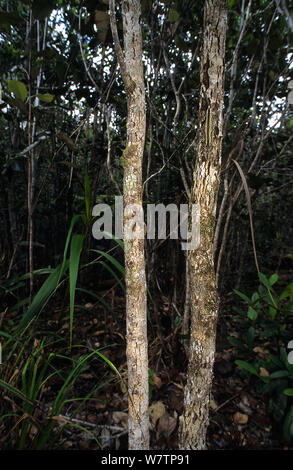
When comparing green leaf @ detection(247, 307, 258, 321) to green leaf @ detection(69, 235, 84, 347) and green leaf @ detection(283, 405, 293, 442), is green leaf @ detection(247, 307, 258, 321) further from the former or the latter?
green leaf @ detection(69, 235, 84, 347)

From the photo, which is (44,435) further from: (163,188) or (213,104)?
(163,188)

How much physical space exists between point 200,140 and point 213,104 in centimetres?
9

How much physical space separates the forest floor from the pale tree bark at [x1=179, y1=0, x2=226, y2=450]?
0.86ft

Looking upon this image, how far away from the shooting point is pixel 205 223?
69 cm

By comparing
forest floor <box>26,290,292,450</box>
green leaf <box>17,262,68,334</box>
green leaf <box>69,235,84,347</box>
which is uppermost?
green leaf <box>69,235,84,347</box>

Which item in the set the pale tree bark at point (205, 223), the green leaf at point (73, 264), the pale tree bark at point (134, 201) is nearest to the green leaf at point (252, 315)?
the pale tree bark at point (205, 223)

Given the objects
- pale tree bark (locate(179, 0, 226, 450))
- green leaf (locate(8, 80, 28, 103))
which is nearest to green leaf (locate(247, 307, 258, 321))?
pale tree bark (locate(179, 0, 226, 450))

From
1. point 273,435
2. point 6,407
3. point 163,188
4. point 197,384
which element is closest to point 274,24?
point 163,188

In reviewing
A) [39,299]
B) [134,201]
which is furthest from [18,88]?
[39,299]

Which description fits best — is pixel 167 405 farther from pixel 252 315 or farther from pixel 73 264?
pixel 73 264

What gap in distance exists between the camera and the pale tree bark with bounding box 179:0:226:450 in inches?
25.3

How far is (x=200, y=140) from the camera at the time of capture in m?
0.67

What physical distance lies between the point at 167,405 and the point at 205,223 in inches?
33.4

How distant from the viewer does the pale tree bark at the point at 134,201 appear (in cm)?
61
